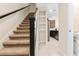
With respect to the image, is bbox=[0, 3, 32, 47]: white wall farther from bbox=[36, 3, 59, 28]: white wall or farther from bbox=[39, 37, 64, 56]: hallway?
bbox=[39, 37, 64, 56]: hallway

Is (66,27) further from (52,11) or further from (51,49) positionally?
(51,49)

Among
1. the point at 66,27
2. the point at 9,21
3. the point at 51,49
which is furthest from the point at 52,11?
the point at 9,21

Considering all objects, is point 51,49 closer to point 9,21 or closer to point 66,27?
point 66,27

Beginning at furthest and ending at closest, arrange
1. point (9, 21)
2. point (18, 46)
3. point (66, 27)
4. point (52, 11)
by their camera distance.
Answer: point (9, 21) → point (18, 46) → point (52, 11) → point (66, 27)

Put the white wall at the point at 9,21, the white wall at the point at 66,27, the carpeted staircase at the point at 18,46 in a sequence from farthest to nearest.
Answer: the white wall at the point at 9,21 < the carpeted staircase at the point at 18,46 < the white wall at the point at 66,27

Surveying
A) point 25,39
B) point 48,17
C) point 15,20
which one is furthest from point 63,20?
point 15,20

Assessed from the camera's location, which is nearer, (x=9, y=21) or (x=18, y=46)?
(x=18, y=46)

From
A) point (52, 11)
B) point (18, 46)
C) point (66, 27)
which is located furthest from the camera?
point (18, 46)

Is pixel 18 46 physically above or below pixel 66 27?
below

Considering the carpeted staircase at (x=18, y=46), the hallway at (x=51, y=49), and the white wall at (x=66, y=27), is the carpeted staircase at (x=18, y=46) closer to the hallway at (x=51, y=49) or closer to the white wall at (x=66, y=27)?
the hallway at (x=51, y=49)

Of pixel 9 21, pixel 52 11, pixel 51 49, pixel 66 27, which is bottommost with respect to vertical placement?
pixel 51 49

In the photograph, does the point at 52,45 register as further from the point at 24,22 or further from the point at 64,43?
the point at 24,22

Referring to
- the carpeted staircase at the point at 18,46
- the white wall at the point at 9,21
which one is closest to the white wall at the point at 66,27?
the carpeted staircase at the point at 18,46

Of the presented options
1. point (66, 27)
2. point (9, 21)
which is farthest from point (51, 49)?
point (9, 21)
